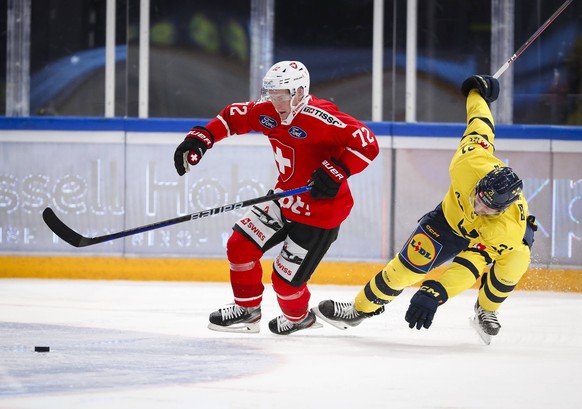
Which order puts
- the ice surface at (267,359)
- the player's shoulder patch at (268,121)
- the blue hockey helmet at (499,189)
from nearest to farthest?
the ice surface at (267,359)
the blue hockey helmet at (499,189)
the player's shoulder patch at (268,121)

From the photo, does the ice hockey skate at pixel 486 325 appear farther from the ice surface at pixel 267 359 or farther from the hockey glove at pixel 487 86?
the hockey glove at pixel 487 86

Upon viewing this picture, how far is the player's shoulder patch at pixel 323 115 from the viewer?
4.20 meters

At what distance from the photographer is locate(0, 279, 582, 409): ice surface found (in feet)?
10.3

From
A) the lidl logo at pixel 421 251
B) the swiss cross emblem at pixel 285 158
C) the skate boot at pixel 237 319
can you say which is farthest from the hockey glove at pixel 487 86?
the skate boot at pixel 237 319

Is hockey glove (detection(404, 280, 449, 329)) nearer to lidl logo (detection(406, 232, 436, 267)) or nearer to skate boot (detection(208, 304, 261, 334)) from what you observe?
lidl logo (detection(406, 232, 436, 267))

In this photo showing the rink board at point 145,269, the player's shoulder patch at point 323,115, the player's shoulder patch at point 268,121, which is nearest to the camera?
the player's shoulder patch at point 323,115

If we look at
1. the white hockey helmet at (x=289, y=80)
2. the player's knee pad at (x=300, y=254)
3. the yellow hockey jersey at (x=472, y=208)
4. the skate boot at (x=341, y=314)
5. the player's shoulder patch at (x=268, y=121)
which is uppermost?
the white hockey helmet at (x=289, y=80)

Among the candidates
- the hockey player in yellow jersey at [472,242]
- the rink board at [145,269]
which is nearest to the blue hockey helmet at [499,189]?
the hockey player in yellow jersey at [472,242]

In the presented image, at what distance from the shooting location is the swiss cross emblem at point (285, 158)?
169 inches

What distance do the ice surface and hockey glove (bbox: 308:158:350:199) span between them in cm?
55

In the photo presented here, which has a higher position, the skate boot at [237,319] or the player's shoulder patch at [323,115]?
the player's shoulder patch at [323,115]

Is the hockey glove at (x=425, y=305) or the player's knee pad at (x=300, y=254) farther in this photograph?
the player's knee pad at (x=300, y=254)

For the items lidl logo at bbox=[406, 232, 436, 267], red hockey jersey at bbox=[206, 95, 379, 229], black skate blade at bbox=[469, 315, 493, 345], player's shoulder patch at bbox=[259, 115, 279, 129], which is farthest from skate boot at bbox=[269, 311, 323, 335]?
player's shoulder patch at bbox=[259, 115, 279, 129]

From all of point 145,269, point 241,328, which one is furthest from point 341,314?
point 145,269
